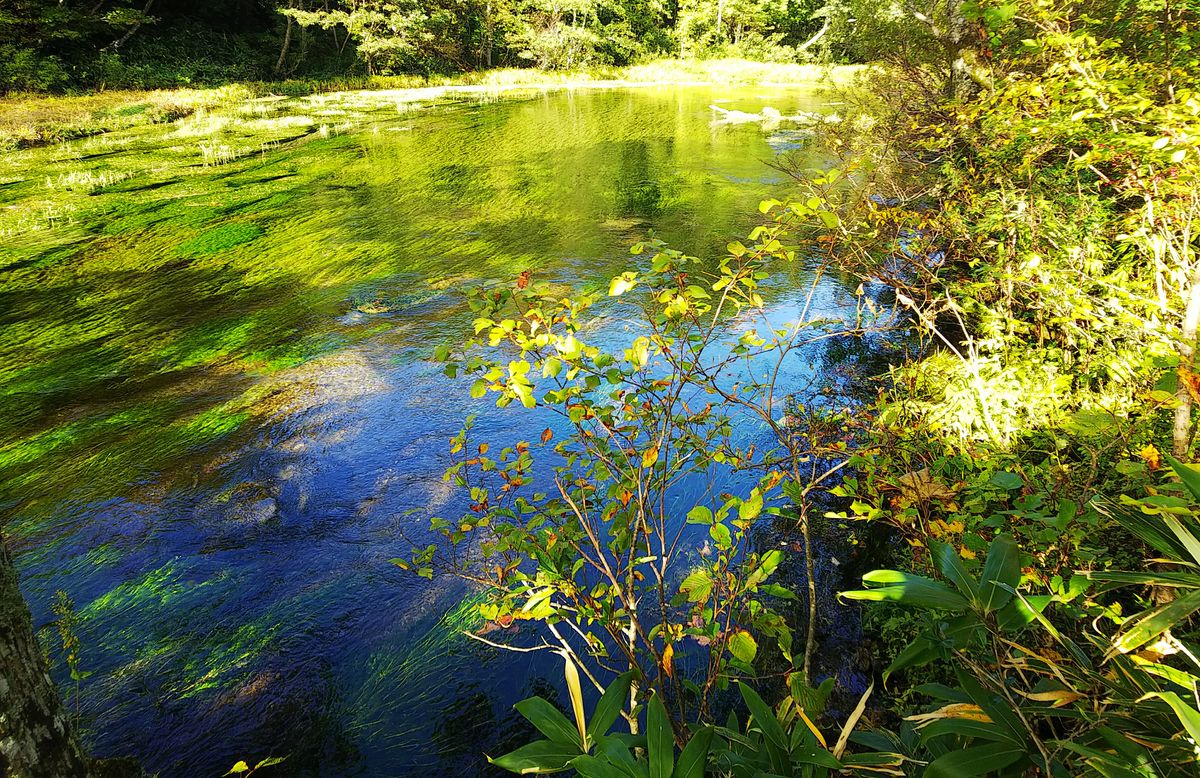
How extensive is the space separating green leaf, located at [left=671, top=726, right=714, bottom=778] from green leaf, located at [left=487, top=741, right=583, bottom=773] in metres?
0.19

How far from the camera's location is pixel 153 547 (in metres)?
3.32

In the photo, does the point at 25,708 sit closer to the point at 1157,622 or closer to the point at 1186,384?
the point at 1157,622

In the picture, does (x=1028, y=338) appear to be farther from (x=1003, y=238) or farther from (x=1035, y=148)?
(x=1035, y=148)

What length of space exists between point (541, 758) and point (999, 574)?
0.82 metres

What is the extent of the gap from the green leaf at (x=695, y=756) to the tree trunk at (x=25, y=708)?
154cm

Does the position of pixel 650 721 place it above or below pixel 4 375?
above

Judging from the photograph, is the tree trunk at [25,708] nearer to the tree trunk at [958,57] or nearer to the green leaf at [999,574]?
the green leaf at [999,574]

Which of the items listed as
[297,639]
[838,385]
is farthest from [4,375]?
[838,385]

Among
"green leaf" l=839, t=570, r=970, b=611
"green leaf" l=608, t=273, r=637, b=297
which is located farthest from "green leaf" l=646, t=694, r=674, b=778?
"green leaf" l=608, t=273, r=637, b=297

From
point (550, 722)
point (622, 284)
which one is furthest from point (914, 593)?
point (622, 284)

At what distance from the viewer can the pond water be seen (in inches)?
99.9

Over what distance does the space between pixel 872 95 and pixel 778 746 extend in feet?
30.5

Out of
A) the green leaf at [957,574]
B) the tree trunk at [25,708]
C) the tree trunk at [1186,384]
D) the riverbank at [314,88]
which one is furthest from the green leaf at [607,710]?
the riverbank at [314,88]

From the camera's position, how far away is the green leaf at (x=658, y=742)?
34.0 inches
